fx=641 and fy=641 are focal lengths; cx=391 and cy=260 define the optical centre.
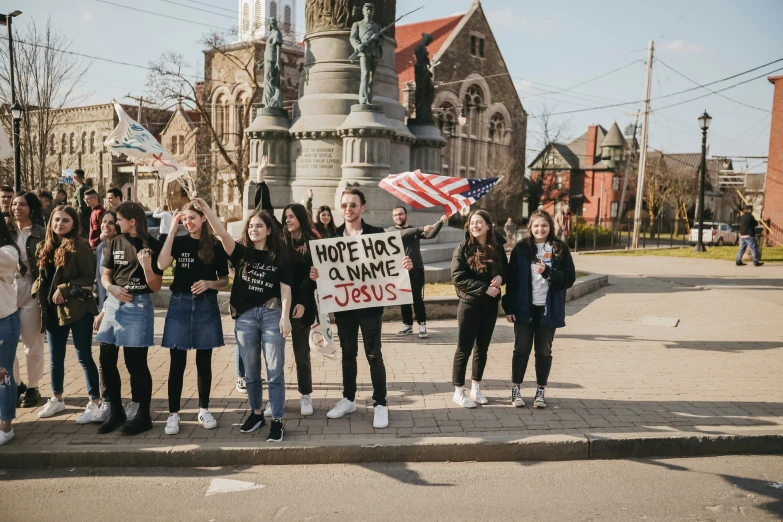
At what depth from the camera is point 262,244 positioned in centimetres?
552

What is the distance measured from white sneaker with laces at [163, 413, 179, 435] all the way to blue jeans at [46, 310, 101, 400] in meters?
0.99

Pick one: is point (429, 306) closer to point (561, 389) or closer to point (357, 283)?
point (561, 389)

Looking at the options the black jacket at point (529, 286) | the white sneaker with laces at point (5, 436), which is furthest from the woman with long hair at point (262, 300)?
the black jacket at point (529, 286)

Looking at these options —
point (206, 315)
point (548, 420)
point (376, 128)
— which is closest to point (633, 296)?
point (376, 128)

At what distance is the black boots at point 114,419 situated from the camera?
5594 mm

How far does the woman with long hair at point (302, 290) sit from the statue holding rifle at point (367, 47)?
8940 millimetres

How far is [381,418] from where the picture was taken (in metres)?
5.79

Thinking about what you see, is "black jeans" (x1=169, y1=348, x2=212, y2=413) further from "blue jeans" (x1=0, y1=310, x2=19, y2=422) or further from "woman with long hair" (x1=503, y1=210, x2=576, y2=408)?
"woman with long hair" (x1=503, y1=210, x2=576, y2=408)

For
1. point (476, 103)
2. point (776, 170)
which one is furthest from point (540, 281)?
point (476, 103)

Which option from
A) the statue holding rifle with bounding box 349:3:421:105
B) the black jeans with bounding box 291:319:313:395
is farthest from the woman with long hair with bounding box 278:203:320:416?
the statue holding rifle with bounding box 349:3:421:105

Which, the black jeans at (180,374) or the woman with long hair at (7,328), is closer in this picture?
the woman with long hair at (7,328)

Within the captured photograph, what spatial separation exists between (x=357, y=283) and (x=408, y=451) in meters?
1.64

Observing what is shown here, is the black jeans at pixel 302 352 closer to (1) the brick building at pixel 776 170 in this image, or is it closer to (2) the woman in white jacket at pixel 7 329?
(2) the woman in white jacket at pixel 7 329

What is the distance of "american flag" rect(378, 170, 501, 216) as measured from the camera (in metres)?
7.06
